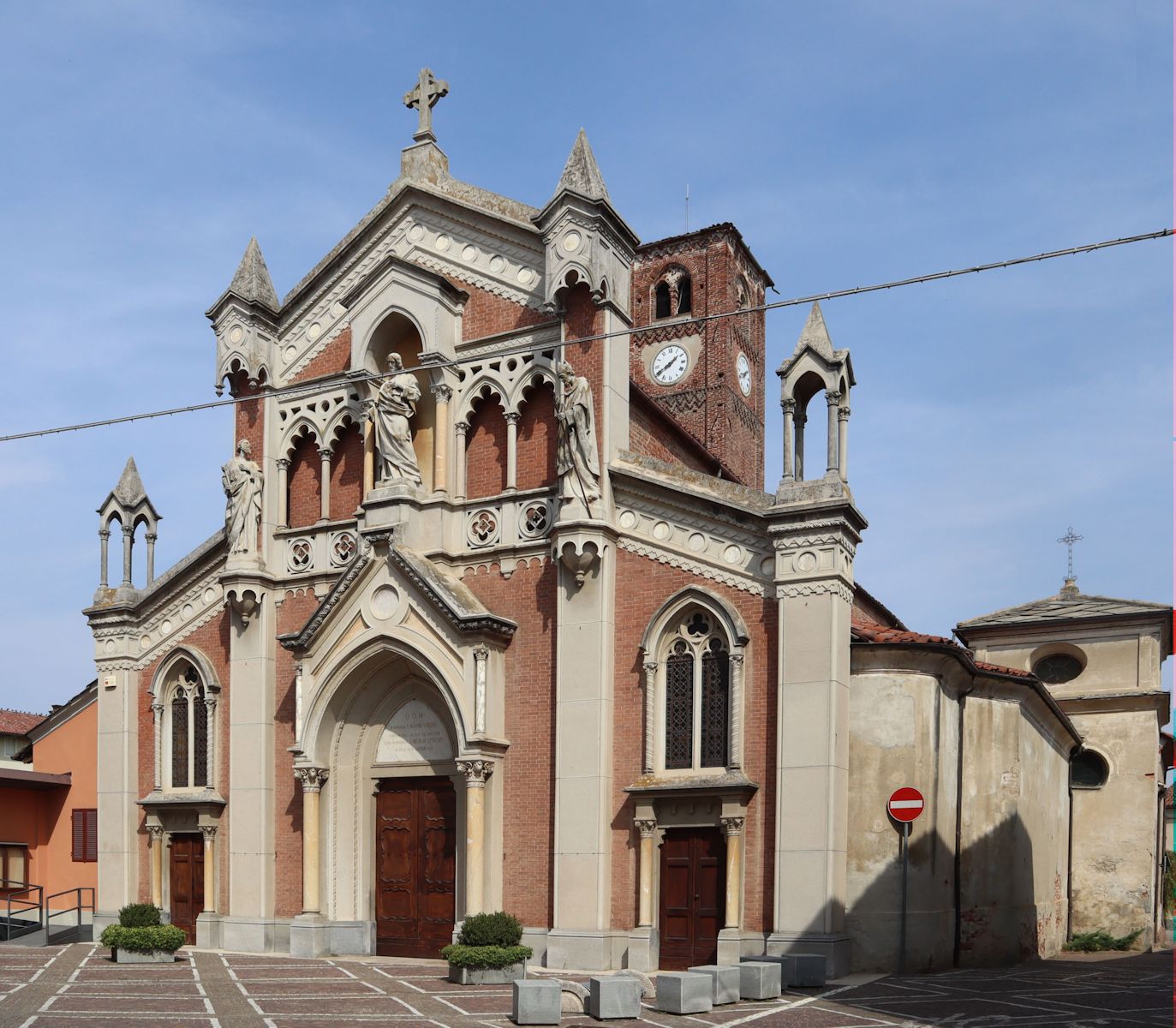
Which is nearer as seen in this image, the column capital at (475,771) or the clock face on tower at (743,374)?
the column capital at (475,771)

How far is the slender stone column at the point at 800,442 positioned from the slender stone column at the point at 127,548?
14708 mm

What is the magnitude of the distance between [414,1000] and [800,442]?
10.0 meters

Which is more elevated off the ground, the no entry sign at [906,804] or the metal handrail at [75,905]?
the no entry sign at [906,804]

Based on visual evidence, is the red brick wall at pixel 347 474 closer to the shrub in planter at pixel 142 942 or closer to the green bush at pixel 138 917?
the green bush at pixel 138 917

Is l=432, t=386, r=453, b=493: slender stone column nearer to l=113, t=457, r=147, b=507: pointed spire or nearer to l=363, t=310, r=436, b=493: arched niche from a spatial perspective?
l=363, t=310, r=436, b=493: arched niche

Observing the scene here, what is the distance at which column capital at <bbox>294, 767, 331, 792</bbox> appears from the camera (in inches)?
907

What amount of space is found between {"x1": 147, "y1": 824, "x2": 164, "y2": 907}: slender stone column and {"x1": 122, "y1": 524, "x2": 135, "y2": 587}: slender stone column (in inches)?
205

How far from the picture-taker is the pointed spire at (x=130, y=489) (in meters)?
27.1

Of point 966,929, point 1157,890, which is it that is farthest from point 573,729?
point 1157,890

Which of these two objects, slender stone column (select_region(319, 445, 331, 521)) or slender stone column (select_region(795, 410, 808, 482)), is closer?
slender stone column (select_region(795, 410, 808, 482))

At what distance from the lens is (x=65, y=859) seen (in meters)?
28.9

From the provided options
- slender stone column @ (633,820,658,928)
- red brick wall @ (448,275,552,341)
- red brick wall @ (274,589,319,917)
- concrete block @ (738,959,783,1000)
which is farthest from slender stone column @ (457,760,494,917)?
red brick wall @ (448,275,552,341)

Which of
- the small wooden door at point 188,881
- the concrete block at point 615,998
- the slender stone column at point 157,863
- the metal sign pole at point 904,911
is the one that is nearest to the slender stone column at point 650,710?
the metal sign pole at point 904,911

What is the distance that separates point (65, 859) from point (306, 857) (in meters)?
9.19
